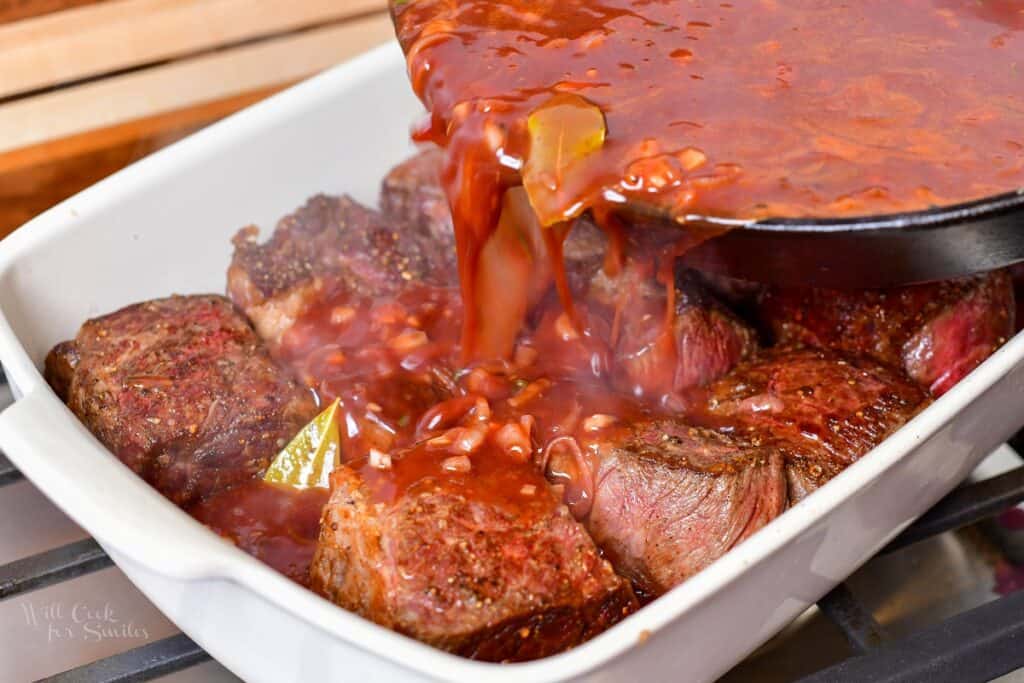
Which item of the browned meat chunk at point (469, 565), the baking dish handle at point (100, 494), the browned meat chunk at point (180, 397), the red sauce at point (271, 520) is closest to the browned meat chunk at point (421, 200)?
the browned meat chunk at point (180, 397)

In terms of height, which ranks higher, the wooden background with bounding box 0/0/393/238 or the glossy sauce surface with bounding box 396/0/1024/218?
the glossy sauce surface with bounding box 396/0/1024/218

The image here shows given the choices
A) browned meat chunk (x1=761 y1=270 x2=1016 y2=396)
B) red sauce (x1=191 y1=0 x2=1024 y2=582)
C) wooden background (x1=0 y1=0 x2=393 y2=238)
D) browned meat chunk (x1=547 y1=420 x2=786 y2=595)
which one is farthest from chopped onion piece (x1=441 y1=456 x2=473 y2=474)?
wooden background (x1=0 y1=0 x2=393 y2=238)

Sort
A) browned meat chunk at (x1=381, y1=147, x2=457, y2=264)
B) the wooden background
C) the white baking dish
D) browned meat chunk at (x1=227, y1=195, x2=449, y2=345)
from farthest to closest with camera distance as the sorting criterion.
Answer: the wooden background
browned meat chunk at (x1=381, y1=147, x2=457, y2=264)
browned meat chunk at (x1=227, y1=195, x2=449, y2=345)
the white baking dish

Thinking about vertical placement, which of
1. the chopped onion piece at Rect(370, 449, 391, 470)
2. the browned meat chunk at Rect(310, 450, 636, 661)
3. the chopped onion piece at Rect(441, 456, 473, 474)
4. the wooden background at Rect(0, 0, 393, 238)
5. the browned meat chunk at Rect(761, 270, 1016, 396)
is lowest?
the browned meat chunk at Rect(761, 270, 1016, 396)

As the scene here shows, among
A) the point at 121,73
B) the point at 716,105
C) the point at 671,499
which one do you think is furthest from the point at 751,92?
the point at 121,73

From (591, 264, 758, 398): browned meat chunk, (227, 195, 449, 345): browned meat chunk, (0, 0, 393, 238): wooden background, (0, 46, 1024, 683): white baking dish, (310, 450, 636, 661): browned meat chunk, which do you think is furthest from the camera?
(0, 0, 393, 238): wooden background

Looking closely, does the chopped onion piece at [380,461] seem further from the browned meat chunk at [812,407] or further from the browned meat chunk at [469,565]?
the browned meat chunk at [812,407]

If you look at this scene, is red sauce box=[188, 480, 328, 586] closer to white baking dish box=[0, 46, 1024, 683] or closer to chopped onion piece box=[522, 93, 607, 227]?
white baking dish box=[0, 46, 1024, 683]
